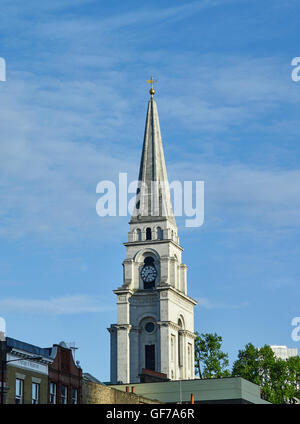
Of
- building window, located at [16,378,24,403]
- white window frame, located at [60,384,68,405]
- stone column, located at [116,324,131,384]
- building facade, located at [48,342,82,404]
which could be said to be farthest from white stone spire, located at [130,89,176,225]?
building window, located at [16,378,24,403]

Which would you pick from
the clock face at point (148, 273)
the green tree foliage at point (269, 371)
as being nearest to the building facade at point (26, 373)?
the clock face at point (148, 273)

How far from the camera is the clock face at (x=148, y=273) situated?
165500 mm

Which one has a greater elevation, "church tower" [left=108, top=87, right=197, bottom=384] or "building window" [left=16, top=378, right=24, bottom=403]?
"church tower" [left=108, top=87, right=197, bottom=384]

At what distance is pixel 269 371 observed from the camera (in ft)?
613

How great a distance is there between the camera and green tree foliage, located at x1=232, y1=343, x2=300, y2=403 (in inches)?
7126

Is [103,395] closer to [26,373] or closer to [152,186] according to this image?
[26,373]

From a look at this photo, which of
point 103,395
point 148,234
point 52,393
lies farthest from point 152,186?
point 52,393

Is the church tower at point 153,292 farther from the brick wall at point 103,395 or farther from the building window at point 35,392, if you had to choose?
the building window at point 35,392

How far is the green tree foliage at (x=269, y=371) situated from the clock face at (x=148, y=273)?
26306 millimetres

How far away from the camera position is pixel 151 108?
176000mm

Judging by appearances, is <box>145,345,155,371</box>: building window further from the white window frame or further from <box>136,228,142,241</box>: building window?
the white window frame

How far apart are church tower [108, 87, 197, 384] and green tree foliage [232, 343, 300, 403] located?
19515 mm

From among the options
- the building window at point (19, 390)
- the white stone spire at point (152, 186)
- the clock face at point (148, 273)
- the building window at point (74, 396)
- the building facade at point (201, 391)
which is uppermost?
the white stone spire at point (152, 186)

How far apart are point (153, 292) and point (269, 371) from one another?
115 feet
